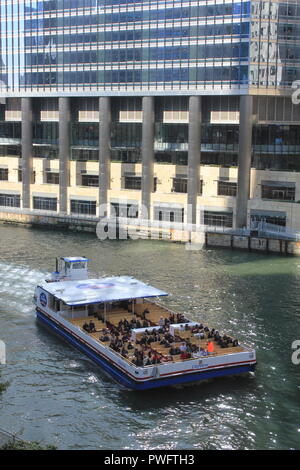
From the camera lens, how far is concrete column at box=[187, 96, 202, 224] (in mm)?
104375

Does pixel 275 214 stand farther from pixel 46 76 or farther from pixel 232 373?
pixel 232 373

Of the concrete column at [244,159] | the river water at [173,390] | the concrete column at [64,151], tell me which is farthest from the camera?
the concrete column at [64,151]

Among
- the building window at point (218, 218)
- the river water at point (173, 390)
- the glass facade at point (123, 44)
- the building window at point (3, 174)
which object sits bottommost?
the river water at point (173, 390)

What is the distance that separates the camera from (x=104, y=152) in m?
114

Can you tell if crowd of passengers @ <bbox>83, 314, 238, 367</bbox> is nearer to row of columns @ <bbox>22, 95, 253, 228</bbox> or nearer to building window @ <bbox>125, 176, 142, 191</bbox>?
row of columns @ <bbox>22, 95, 253, 228</bbox>

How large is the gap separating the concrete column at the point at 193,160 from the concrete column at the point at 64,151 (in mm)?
23327

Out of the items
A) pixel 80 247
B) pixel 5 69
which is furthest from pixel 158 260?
pixel 5 69

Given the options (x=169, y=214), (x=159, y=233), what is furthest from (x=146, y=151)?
(x=159, y=233)

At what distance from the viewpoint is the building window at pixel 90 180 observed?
385 ft

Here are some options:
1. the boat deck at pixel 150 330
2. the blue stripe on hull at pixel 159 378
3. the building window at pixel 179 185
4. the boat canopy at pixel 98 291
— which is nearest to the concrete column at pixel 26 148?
the building window at pixel 179 185

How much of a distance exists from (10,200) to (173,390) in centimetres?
8601

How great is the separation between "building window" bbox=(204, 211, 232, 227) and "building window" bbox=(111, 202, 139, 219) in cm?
1184

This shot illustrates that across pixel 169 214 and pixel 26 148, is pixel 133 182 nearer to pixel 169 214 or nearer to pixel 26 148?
pixel 169 214

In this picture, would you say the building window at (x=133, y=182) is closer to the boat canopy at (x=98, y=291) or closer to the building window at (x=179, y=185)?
the building window at (x=179, y=185)
